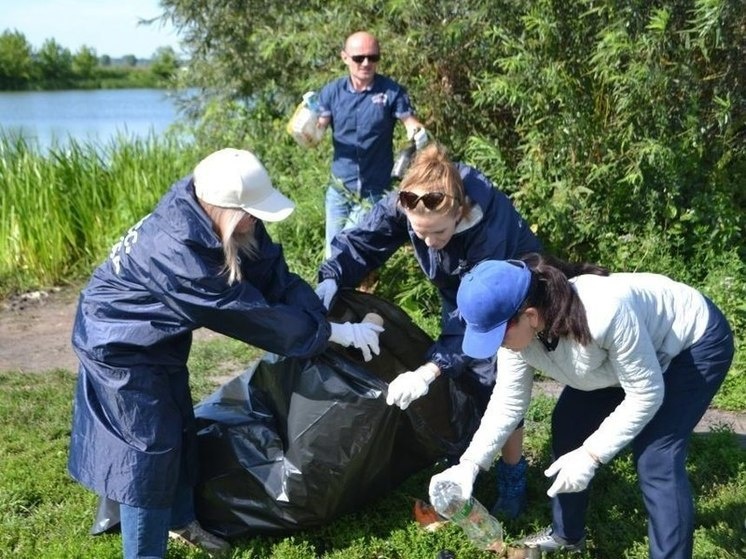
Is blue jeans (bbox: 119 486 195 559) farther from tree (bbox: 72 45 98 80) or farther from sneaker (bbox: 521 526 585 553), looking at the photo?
tree (bbox: 72 45 98 80)

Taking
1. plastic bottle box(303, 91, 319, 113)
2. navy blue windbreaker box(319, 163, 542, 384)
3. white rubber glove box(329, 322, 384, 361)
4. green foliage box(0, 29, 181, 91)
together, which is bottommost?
green foliage box(0, 29, 181, 91)

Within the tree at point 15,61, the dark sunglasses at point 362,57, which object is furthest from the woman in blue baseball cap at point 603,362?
the tree at point 15,61

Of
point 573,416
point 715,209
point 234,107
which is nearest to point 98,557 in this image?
point 573,416

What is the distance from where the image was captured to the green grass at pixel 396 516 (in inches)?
130

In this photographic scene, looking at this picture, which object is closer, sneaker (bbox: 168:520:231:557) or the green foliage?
sneaker (bbox: 168:520:231:557)

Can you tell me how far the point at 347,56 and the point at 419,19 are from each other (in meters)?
0.74

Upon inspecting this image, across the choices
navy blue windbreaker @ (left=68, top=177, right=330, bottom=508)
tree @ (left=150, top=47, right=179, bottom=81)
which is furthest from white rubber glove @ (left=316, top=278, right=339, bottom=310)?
tree @ (left=150, top=47, right=179, bottom=81)

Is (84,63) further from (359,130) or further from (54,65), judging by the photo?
(359,130)

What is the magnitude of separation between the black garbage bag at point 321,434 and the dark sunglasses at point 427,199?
0.60m

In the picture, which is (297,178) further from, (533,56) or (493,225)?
(493,225)

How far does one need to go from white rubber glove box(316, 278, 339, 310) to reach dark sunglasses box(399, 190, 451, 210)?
21.5 inches

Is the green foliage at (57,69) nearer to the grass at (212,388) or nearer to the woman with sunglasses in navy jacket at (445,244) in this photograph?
the grass at (212,388)

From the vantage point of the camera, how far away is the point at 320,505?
3246 mm

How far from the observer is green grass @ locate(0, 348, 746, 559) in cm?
329
